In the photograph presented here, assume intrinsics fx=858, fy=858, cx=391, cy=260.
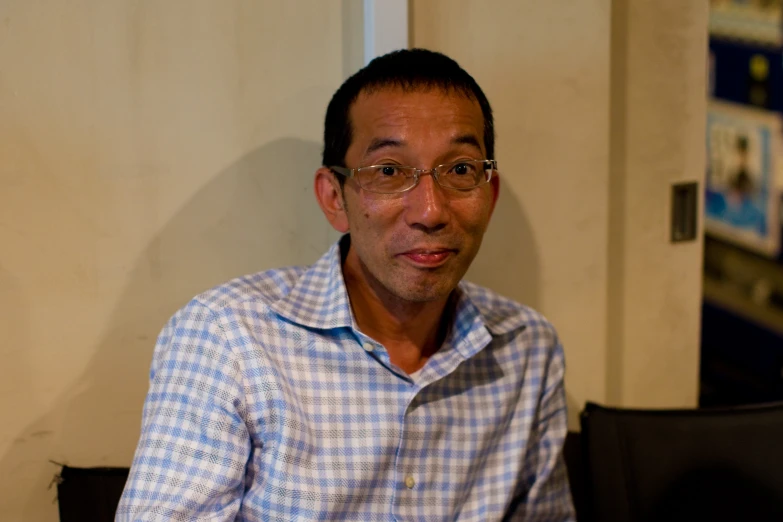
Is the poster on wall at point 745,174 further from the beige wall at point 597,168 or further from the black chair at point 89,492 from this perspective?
the black chair at point 89,492

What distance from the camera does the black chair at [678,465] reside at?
1.65 meters

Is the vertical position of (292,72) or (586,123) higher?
(292,72)

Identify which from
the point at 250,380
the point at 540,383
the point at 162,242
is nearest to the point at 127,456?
the point at 162,242

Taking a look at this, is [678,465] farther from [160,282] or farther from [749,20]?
[749,20]

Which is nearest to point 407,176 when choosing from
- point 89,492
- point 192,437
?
point 192,437

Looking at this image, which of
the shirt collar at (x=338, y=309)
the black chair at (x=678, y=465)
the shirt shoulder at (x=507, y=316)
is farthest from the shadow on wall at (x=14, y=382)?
the black chair at (x=678, y=465)

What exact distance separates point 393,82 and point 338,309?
370mm

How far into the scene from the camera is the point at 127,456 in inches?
65.1

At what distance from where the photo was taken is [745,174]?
11.7 ft

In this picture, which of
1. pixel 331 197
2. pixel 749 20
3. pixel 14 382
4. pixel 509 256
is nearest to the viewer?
pixel 331 197

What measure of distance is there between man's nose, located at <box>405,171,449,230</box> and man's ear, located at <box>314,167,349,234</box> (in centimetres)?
14

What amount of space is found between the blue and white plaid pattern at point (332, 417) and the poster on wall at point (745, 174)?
232 centimetres

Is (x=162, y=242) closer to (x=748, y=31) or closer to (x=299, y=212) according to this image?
(x=299, y=212)

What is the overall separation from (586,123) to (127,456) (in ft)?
3.78
